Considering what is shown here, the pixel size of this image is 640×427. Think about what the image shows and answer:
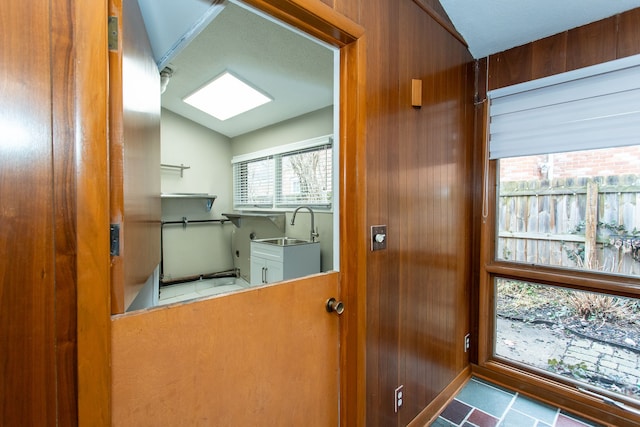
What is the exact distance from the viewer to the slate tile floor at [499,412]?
173 centimetres

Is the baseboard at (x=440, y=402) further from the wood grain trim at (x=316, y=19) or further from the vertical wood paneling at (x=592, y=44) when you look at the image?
the vertical wood paneling at (x=592, y=44)

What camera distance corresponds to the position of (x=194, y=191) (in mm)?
4215

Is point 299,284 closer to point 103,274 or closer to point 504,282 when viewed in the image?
point 103,274

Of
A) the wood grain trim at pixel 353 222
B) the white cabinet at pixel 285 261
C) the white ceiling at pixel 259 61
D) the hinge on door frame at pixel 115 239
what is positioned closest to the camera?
the hinge on door frame at pixel 115 239

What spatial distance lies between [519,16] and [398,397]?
223 cm

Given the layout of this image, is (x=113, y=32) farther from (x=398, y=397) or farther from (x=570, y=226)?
(x=570, y=226)

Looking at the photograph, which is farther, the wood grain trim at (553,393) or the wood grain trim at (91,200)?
the wood grain trim at (553,393)

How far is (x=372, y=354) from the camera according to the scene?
4.40 feet

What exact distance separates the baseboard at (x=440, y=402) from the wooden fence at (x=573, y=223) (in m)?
0.91

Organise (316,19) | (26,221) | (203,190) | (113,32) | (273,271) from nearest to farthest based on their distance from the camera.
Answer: (26,221)
(113,32)
(316,19)
(273,271)
(203,190)

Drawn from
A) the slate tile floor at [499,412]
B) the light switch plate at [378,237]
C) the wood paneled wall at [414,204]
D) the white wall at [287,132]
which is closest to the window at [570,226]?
the slate tile floor at [499,412]

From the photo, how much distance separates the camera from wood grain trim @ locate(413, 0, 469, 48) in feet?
5.18

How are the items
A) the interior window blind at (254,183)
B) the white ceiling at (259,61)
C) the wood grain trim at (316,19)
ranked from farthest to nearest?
1. the interior window blind at (254,183)
2. the white ceiling at (259,61)
3. the wood grain trim at (316,19)

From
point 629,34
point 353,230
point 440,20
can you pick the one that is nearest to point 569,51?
point 629,34
